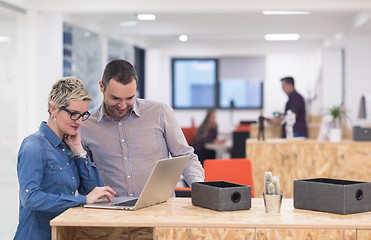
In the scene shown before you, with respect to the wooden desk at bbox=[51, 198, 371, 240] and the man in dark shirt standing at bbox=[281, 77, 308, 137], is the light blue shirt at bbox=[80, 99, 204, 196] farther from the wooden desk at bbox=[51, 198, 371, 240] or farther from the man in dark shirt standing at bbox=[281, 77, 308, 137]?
the man in dark shirt standing at bbox=[281, 77, 308, 137]

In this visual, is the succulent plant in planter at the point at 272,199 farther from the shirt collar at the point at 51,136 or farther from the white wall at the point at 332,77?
the white wall at the point at 332,77

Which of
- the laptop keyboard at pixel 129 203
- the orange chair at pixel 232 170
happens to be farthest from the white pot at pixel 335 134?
the laptop keyboard at pixel 129 203

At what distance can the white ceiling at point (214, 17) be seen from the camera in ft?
25.3

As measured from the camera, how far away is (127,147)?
3814mm

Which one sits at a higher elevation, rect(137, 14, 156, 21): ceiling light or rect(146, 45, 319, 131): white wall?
rect(137, 14, 156, 21): ceiling light

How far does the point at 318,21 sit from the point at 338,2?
4.23 m

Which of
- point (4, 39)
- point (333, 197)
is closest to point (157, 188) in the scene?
point (333, 197)

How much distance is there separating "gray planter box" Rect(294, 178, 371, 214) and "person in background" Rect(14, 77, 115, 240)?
0.96 m

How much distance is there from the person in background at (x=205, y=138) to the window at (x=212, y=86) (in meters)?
6.74

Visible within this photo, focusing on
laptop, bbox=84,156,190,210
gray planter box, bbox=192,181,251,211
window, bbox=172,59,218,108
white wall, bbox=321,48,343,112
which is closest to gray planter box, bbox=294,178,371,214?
gray planter box, bbox=192,181,251,211

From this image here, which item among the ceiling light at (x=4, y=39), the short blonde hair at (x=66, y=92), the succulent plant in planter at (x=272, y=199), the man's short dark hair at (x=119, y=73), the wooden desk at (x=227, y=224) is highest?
the ceiling light at (x=4, y=39)

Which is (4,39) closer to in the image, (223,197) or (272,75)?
(223,197)

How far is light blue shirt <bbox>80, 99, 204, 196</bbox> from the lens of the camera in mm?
3807

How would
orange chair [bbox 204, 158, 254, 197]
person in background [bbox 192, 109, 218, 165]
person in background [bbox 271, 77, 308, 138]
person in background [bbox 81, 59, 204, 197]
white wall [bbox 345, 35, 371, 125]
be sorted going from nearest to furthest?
person in background [bbox 81, 59, 204, 197] → orange chair [bbox 204, 158, 254, 197] → person in background [bbox 271, 77, 308, 138] → person in background [bbox 192, 109, 218, 165] → white wall [bbox 345, 35, 371, 125]
